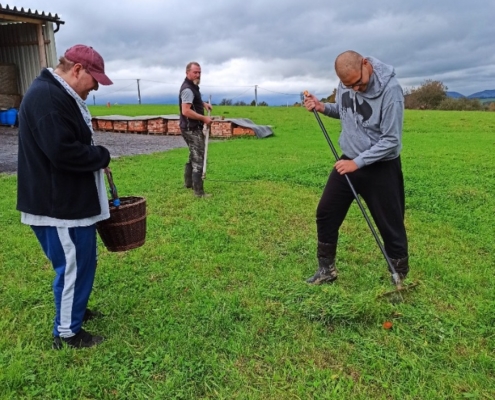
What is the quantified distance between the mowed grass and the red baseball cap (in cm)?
175

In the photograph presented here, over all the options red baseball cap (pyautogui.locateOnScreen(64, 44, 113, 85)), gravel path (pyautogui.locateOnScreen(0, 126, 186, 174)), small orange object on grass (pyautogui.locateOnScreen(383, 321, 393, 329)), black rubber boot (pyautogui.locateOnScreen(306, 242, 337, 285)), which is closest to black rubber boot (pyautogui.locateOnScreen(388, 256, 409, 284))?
black rubber boot (pyautogui.locateOnScreen(306, 242, 337, 285))

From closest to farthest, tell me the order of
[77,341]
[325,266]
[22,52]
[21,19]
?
[77,341] < [325,266] < [21,19] < [22,52]

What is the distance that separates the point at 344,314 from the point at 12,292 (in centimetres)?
267

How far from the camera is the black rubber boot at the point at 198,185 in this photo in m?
7.03

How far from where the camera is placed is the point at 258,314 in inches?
137

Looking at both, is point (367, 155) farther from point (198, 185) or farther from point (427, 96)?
point (427, 96)

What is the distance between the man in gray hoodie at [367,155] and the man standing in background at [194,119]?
9.94 ft

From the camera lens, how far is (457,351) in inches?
119

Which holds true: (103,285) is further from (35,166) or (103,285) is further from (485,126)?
(485,126)

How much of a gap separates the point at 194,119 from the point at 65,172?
4373mm

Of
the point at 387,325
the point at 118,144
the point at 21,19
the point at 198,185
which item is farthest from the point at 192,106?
the point at 21,19

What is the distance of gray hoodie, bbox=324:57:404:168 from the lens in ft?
11.0

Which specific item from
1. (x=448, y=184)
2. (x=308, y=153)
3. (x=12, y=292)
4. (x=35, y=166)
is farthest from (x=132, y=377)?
(x=308, y=153)

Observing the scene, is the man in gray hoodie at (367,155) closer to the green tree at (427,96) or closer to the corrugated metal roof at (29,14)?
the corrugated metal roof at (29,14)
